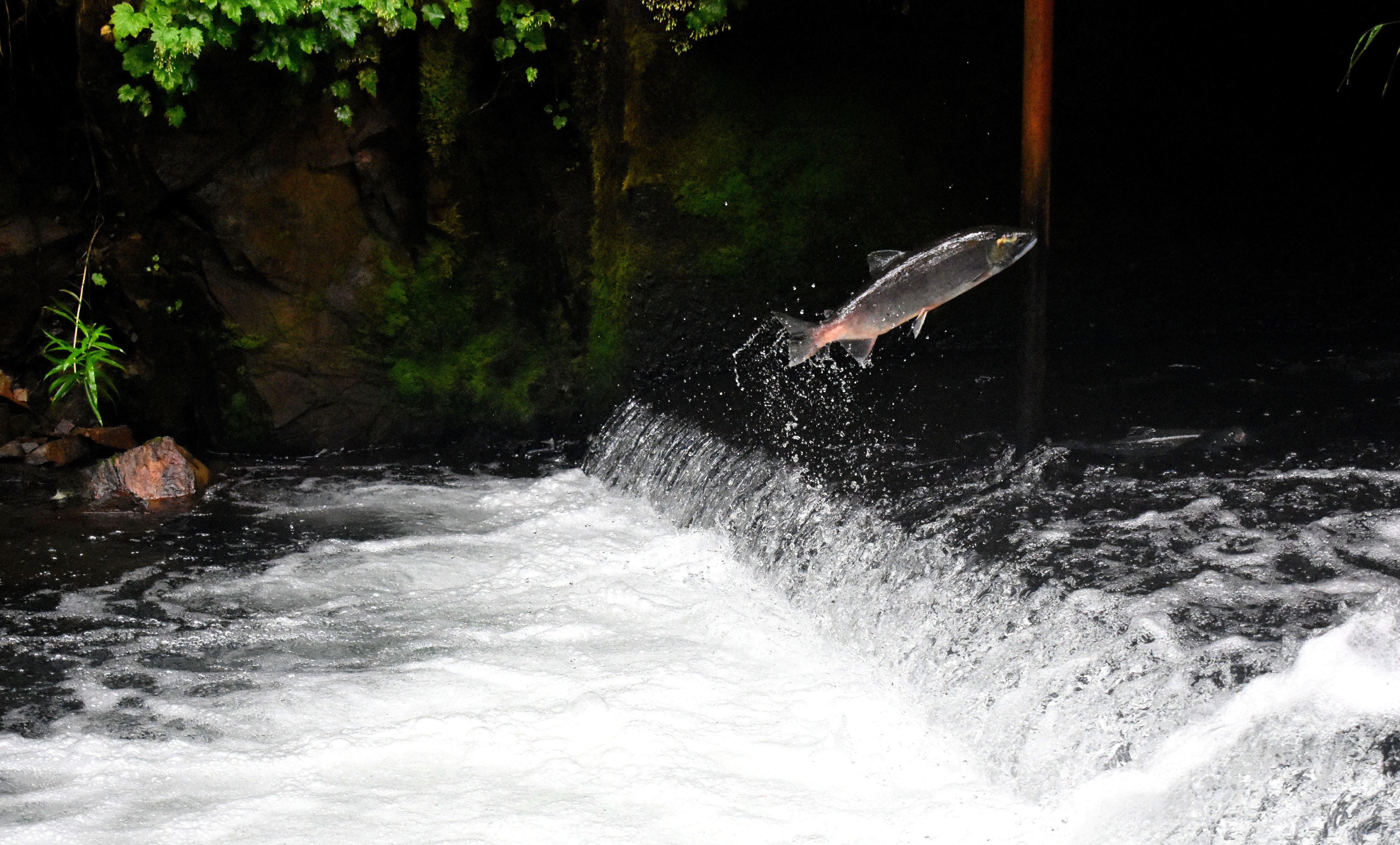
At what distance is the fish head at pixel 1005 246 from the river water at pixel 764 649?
0.90 metres

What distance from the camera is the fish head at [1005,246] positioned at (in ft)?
13.6

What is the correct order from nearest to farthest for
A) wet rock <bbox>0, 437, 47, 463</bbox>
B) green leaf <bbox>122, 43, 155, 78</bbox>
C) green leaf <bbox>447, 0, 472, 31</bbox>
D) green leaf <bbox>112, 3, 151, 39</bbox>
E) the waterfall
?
the waterfall < green leaf <bbox>112, 3, 151, 39</bbox> < green leaf <bbox>122, 43, 155, 78</bbox> < green leaf <bbox>447, 0, 472, 31</bbox> < wet rock <bbox>0, 437, 47, 463</bbox>

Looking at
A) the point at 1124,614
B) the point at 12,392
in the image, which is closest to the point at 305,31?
the point at 12,392

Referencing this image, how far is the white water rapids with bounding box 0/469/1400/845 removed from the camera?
3035mm

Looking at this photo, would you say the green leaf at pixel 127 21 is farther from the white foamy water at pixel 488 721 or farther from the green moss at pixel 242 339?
the white foamy water at pixel 488 721

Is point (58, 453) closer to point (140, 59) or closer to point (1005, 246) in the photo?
point (140, 59)

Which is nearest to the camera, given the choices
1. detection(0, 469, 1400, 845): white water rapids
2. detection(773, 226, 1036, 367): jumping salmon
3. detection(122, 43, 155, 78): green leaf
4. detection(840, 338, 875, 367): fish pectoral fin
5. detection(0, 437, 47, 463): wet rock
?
detection(0, 469, 1400, 845): white water rapids

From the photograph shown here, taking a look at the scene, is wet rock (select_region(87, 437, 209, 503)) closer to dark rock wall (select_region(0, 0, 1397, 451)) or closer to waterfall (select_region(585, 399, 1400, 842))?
dark rock wall (select_region(0, 0, 1397, 451))

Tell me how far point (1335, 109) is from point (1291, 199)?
57 cm

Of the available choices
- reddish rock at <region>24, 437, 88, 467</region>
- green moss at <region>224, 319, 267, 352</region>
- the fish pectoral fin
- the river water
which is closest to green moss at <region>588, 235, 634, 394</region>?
the river water

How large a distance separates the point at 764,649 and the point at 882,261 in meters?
1.43

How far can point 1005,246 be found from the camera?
4.16 meters

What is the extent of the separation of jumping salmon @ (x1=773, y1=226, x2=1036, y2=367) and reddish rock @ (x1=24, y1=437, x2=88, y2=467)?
402 centimetres

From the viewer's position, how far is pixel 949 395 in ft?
19.5
